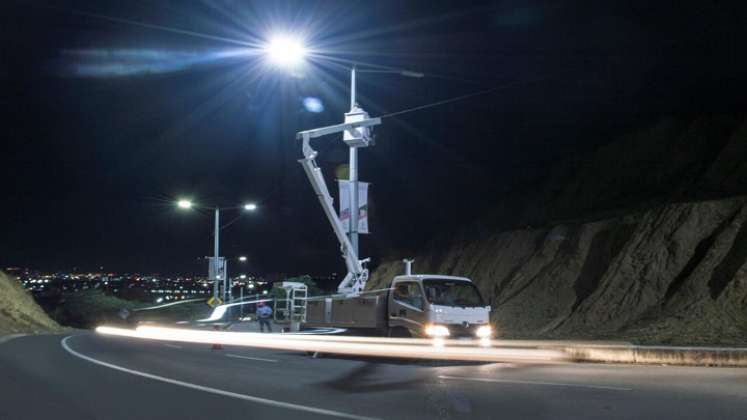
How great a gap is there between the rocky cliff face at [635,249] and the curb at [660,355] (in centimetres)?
373

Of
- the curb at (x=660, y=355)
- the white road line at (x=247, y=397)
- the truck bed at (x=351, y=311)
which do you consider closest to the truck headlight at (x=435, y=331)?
the truck bed at (x=351, y=311)

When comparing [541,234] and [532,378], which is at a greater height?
[541,234]

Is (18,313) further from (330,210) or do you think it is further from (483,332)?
(483,332)

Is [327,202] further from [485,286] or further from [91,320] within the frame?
[91,320]

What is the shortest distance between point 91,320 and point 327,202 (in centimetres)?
4016

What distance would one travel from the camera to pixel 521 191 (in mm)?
38500

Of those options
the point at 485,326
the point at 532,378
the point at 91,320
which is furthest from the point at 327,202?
the point at 91,320

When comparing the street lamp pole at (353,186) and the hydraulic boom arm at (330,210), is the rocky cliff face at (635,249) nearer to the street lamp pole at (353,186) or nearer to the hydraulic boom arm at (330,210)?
the hydraulic boom arm at (330,210)

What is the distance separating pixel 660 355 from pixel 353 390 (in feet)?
26.0

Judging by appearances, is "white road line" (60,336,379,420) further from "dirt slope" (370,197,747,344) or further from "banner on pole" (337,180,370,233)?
"dirt slope" (370,197,747,344)

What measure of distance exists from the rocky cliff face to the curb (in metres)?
3.73

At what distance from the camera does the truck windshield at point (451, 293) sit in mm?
18328

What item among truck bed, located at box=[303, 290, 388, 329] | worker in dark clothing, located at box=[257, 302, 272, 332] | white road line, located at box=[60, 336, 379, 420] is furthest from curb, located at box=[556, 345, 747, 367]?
worker in dark clothing, located at box=[257, 302, 272, 332]

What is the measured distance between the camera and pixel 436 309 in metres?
17.8
